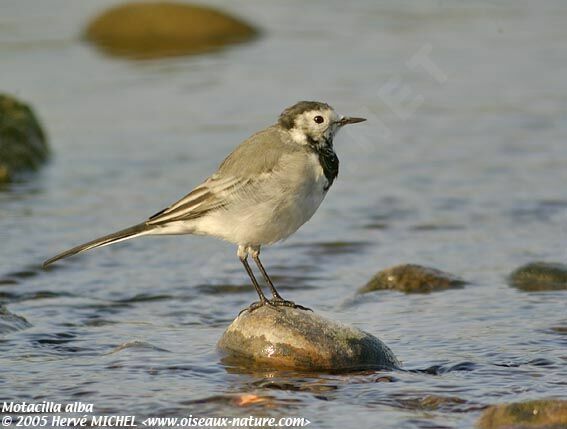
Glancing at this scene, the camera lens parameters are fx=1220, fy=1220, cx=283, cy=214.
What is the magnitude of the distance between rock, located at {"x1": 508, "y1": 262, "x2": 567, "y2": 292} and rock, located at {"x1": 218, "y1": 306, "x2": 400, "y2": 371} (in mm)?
2408

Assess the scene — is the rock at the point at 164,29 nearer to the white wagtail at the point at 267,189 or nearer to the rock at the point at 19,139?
the rock at the point at 19,139

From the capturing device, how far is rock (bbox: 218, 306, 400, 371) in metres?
8.34

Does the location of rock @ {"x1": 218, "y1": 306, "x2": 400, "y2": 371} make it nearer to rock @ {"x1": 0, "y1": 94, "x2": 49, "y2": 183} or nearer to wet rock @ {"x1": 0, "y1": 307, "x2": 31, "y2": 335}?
wet rock @ {"x1": 0, "y1": 307, "x2": 31, "y2": 335}

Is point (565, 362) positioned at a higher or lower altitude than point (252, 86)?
lower

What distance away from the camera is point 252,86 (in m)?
19.0

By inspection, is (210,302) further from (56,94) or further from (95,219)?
(56,94)

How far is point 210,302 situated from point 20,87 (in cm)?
968

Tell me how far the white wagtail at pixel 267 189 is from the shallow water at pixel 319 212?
0.91 meters

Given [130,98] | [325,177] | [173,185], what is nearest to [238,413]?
[325,177]

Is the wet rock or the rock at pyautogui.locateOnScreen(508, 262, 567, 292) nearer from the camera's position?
the wet rock

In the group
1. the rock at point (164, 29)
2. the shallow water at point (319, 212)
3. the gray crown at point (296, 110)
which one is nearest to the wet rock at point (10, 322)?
the shallow water at point (319, 212)

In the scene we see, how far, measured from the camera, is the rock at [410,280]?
10.5 meters

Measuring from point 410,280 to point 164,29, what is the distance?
13660 millimetres

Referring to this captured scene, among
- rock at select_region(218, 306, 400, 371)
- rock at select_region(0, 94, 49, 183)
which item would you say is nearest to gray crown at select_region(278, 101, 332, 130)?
rock at select_region(218, 306, 400, 371)
